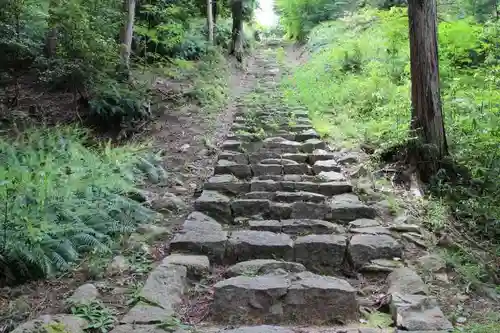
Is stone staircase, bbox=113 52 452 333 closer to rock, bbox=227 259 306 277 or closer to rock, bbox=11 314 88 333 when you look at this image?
rock, bbox=227 259 306 277

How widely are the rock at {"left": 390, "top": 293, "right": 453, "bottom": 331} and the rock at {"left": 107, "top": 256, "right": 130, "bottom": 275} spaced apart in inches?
89.1

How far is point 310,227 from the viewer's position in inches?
193

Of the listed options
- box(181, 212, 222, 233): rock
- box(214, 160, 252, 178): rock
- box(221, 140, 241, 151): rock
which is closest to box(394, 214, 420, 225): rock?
box(181, 212, 222, 233): rock

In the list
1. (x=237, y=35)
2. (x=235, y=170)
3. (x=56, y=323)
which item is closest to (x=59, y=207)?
(x=56, y=323)

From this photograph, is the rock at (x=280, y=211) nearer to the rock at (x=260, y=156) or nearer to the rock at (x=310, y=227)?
the rock at (x=310, y=227)

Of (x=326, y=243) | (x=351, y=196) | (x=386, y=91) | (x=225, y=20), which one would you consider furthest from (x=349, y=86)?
(x=225, y=20)

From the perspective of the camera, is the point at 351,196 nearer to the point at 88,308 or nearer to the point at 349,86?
the point at 88,308

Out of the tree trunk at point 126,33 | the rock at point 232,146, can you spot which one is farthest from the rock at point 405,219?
the tree trunk at point 126,33

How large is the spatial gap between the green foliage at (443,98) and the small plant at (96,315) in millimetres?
4102

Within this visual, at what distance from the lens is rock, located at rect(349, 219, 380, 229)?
5004 millimetres

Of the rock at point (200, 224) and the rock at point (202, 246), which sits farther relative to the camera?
the rock at point (200, 224)

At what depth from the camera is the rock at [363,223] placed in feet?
16.4

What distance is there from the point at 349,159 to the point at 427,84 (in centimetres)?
152

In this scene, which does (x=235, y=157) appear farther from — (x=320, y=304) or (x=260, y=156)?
(x=320, y=304)
